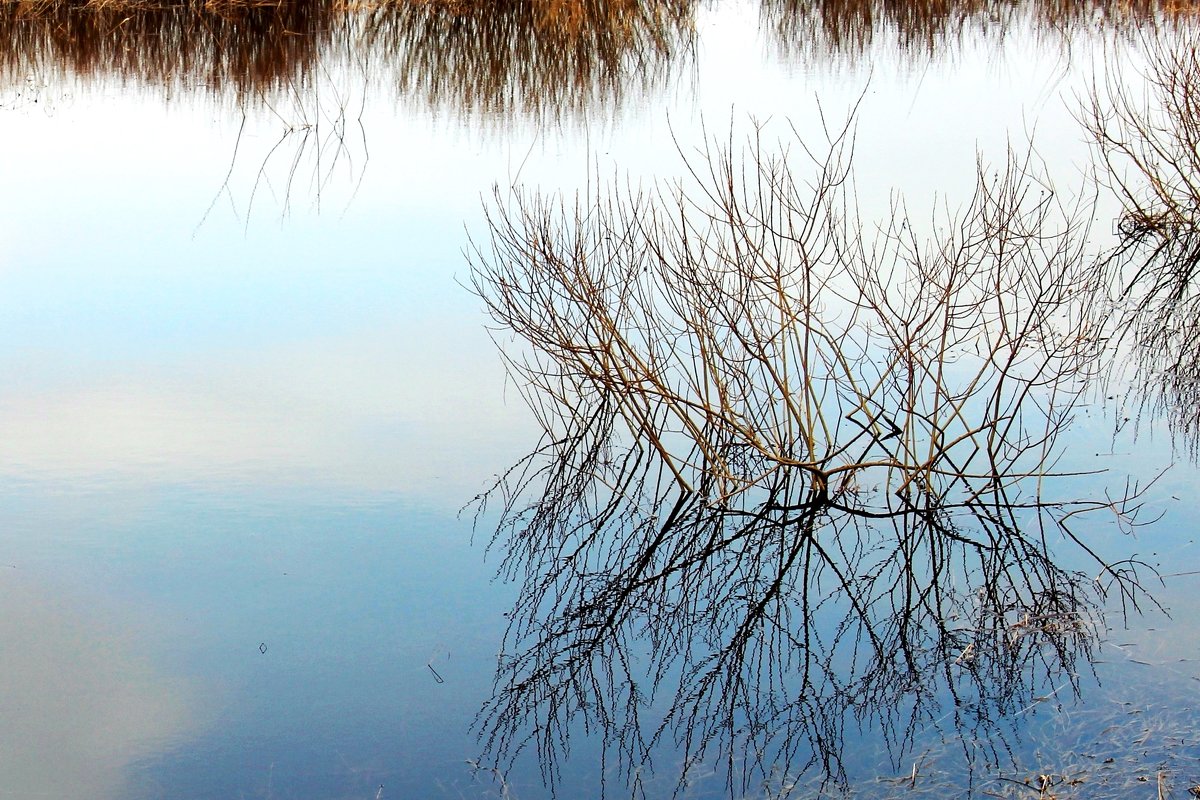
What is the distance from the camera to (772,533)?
564 cm

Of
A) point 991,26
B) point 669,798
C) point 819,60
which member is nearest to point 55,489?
point 669,798

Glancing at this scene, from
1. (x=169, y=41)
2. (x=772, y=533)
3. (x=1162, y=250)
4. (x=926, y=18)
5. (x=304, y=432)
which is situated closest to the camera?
(x=772, y=533)

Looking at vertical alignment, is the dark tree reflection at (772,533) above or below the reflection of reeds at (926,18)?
below

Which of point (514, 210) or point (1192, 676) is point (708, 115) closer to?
point (514, 210)

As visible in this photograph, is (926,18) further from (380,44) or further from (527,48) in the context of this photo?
(380,44)

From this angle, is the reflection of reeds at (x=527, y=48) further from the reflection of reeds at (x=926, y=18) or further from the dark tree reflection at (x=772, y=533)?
the dark tree reflection at (x=772, y=533)

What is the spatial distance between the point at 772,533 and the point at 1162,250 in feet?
15.3

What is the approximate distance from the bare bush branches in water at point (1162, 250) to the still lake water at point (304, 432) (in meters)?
0.26

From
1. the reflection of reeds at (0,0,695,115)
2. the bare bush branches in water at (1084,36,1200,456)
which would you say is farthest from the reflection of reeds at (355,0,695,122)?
the bare bush branches in water at (1084,36,1200,456)

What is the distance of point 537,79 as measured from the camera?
13.5 metres

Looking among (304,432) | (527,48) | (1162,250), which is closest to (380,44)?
(527,48)

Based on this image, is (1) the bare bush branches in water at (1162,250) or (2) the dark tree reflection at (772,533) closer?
(2) the dark tree reflection at (772,533)

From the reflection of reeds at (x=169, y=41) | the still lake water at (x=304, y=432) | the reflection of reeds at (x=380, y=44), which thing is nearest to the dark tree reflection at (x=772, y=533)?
the still lake water at (x=304, y=432)

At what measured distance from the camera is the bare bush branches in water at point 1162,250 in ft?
23.8
